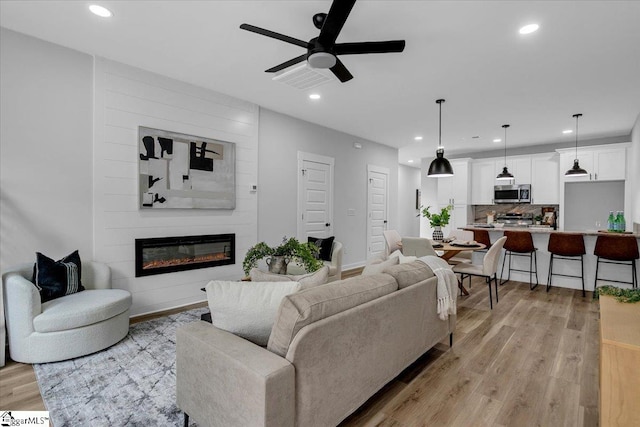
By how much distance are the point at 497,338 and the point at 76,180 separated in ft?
14.7

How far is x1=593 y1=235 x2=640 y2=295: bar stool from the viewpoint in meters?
4.17

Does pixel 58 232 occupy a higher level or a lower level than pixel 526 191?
lower

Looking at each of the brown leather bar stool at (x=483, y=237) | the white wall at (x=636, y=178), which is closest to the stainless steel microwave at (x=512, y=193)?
the white wall at (x=636, y=178)

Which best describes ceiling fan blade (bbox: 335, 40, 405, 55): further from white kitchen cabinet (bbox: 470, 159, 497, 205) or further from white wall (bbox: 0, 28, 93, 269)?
white kitchen cabinet (bbox: 470, 159, 497, 205)

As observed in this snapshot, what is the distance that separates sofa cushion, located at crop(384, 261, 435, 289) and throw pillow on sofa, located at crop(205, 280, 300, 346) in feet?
2.88

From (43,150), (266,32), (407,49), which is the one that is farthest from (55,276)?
(407,49)

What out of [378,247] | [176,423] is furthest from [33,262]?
[378,247]

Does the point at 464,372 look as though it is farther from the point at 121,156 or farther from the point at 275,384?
the point at 121,156

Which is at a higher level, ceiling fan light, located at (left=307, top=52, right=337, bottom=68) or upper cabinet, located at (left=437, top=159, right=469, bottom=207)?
ceiling fan light, located at (left=307, top=52, right=337, bottom=68)

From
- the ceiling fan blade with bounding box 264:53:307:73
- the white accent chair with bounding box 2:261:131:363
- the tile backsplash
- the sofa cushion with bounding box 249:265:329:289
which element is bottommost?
the white accent chair with bounding box 2:261:131:363

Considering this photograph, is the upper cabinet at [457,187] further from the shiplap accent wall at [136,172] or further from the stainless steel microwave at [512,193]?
the shiplap accent wall at [136,172]

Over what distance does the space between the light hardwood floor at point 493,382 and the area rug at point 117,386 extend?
0.14 m

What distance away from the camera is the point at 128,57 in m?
3.35

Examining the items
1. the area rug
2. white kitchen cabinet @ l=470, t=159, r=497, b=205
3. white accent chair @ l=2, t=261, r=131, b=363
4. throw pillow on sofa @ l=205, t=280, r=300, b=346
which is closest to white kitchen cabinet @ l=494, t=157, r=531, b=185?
white kitchen cabinet @ l=470, t=159, r=497, b=205
